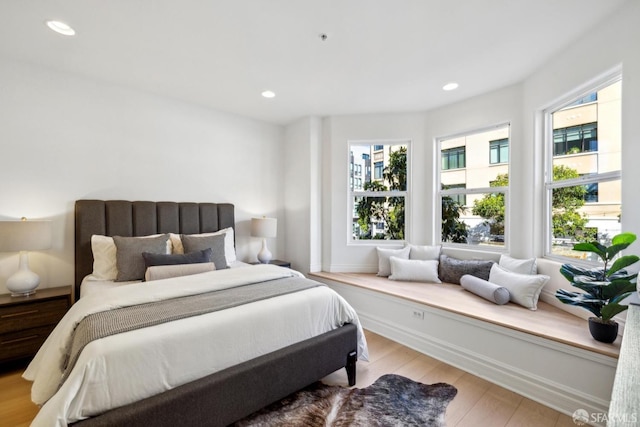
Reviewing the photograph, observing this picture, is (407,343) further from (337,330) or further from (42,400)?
(42,400)

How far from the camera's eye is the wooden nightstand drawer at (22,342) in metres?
2.17

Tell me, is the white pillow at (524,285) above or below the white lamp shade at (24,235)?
below

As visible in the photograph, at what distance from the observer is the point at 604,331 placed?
184 cm

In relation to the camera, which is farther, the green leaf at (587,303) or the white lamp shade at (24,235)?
the white lamp shade at (24,235)

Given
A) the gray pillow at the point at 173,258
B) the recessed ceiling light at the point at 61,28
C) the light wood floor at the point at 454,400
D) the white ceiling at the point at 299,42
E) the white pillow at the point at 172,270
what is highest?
the recessed ceiling light at the point at 61,28

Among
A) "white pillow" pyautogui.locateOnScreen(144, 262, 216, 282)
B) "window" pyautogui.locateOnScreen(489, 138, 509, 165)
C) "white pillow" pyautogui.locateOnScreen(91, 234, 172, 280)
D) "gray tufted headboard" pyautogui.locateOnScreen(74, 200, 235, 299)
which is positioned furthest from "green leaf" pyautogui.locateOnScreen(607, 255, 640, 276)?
"white pillow" pyautogui.locateOnScreen(91, 234, 172, 280)

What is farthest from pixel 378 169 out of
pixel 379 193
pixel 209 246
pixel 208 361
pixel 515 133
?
pixel 208 361

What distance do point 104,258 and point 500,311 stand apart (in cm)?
351

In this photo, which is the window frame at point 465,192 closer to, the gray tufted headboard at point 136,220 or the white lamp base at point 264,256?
the white lamp base at point 264,256

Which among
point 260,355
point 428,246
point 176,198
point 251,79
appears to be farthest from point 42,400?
point 428,246

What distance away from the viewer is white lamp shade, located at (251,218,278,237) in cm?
371

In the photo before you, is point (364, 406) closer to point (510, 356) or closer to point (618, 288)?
point (510, 356)

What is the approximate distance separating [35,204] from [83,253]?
59 cm

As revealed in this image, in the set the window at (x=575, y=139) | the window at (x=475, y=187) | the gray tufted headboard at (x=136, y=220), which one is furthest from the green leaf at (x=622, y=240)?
the gray tufted headboard at (x=136, y=220)
